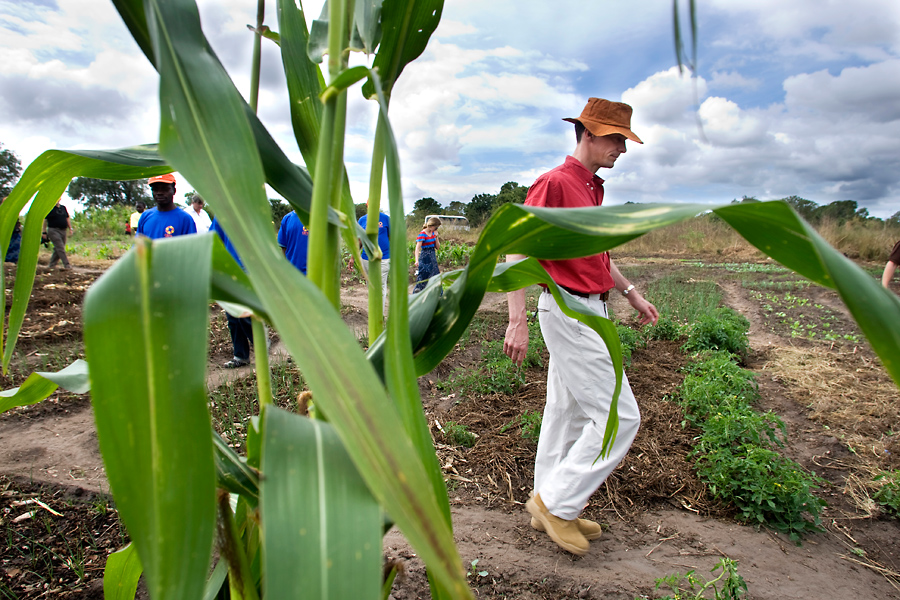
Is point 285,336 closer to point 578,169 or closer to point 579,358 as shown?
point 579,358

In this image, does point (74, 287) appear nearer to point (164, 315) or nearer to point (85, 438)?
point (85, 438)

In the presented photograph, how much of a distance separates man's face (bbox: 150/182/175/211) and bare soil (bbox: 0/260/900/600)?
1.62 metres

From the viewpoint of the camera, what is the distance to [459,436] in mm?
3252

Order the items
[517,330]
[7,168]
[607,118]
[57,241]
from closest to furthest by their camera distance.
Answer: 1. [517,330]
2. [607,118]
3. [57,241]
4. [7,168]

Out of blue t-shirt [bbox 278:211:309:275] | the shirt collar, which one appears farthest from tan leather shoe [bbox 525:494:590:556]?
blue t-shirt [bbox 278:211:309:275]

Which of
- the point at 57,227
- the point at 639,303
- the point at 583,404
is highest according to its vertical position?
the point at 57,227

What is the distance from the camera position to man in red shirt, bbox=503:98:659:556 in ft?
6.86

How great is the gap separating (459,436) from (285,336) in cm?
301

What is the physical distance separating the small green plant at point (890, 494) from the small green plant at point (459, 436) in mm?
2319

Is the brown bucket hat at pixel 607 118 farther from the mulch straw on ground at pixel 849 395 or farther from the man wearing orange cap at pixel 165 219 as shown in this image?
the man wearing orange cap at pixel 165 219

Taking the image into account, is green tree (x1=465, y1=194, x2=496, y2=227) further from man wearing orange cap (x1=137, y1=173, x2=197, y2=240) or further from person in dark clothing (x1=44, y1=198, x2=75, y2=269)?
man wearing orange cap (x1=137, y1=173, x2=197, y2=240)

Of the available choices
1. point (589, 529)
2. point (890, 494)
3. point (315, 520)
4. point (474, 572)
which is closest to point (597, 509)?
point (589, 529)

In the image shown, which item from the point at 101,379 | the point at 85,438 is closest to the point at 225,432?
the point at 85,438

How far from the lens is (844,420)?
12.3ft
